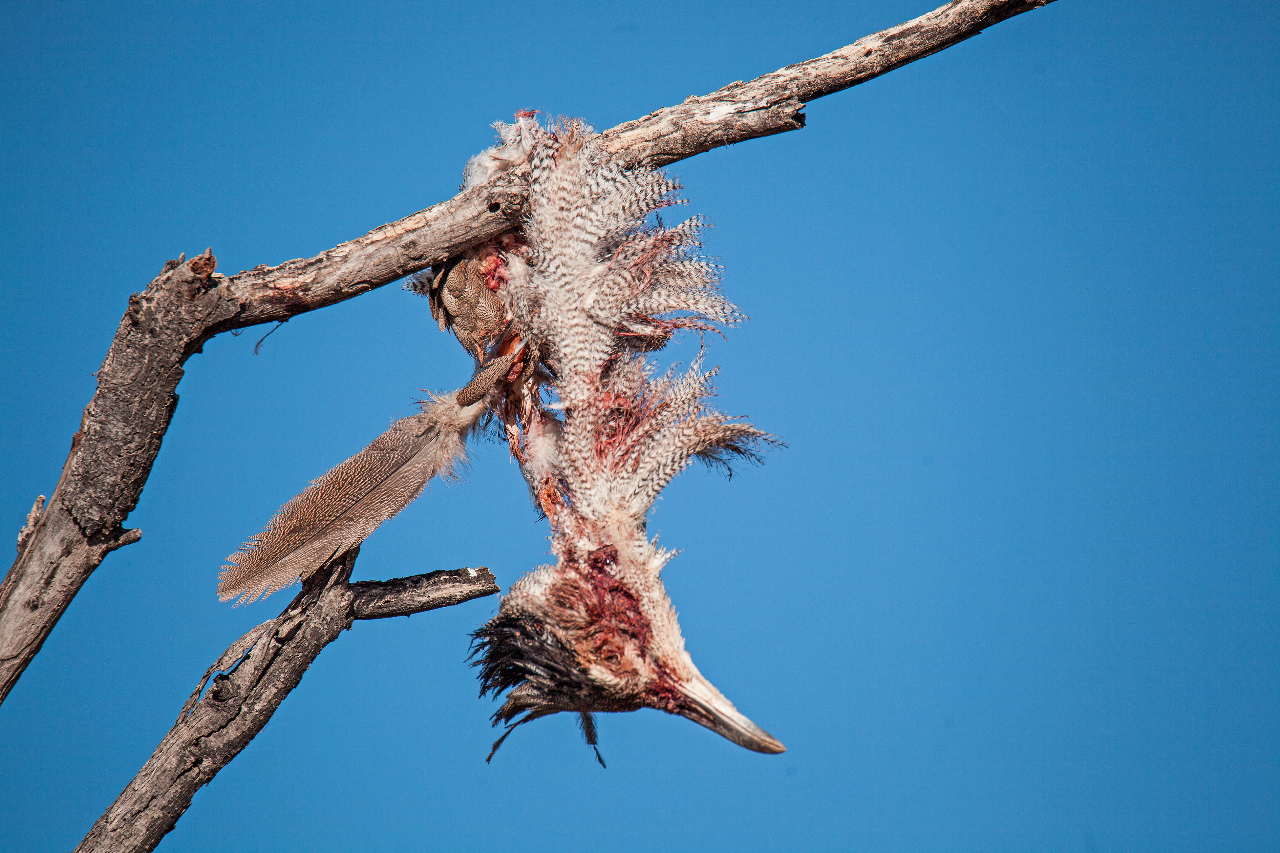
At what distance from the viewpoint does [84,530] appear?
7.25ft

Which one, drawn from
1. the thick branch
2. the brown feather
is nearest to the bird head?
the brown feather

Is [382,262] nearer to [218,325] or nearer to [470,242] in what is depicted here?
[470,242]

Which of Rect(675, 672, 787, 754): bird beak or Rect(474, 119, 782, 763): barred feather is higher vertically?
Rect(474, 119, 782, 763): barred feather

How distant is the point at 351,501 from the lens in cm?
231

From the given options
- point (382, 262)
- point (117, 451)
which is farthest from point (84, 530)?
point (382, 262)

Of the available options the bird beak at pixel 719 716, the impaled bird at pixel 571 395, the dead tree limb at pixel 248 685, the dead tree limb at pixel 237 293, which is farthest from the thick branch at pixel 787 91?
the bird beak at pixel 719 716

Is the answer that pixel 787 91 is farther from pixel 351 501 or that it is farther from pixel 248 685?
pixel 248 685

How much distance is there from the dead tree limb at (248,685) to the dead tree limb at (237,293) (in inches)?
16.2

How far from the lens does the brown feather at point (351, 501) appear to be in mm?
2227

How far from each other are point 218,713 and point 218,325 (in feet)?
3.21

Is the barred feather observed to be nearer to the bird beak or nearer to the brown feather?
the bird beak

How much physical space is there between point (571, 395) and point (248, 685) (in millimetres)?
1099

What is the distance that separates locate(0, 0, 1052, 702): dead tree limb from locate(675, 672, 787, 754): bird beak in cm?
121

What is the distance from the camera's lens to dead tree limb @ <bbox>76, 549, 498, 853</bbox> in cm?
227
